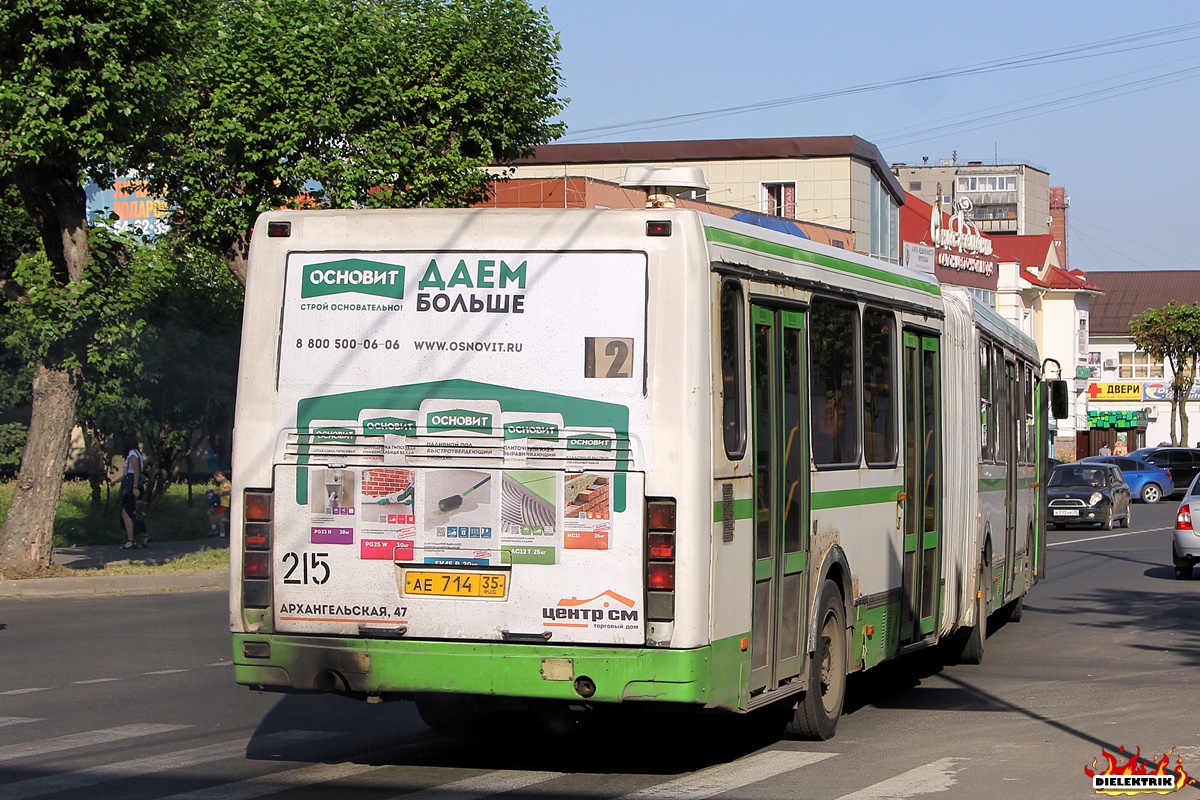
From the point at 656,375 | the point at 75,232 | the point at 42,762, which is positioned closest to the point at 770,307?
the point at 656,375

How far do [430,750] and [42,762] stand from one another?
7.13ft

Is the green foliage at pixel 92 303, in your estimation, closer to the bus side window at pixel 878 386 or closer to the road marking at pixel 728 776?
the bus side window at pixel 878 386

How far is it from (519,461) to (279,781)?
2161mm

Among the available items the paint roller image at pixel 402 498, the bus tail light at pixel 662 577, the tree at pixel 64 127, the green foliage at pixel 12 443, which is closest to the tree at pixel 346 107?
the tree at pixel 64 127

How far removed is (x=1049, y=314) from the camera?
8881cm

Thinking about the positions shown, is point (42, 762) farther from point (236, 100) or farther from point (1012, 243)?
point (1012, 243)

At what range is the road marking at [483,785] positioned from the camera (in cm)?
769

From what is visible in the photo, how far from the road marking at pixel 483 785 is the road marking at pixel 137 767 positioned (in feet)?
5.09

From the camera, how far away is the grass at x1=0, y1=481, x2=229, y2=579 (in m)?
22.8

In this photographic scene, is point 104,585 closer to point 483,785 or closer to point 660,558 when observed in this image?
point 483,785

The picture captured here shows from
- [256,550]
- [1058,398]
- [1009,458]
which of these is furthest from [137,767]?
[1058,398]

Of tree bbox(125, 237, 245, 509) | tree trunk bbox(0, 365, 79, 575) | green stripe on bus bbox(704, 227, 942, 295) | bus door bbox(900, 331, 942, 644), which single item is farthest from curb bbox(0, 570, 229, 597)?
green stripe on bus bbox(704, 227, 942, 295)

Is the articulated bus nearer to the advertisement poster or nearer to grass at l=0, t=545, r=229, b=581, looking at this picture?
the advertisement poster

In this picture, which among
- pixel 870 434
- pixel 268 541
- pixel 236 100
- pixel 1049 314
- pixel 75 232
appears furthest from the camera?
pixel 1049 314
